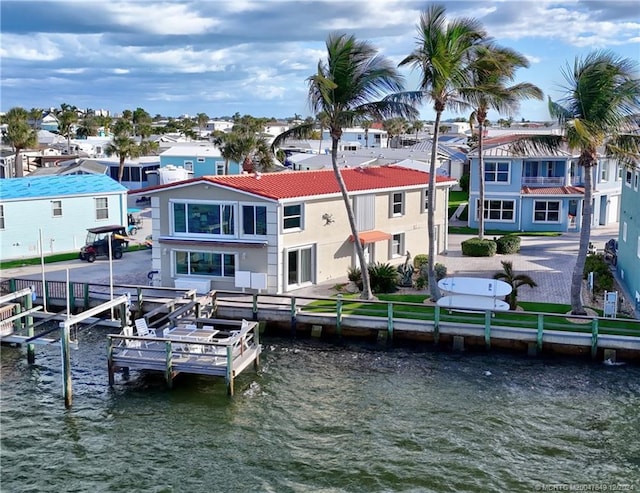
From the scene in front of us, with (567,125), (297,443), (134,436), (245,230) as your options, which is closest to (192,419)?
(134,436)

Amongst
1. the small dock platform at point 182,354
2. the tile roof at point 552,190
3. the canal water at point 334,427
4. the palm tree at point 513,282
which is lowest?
the canal water at point 334,427

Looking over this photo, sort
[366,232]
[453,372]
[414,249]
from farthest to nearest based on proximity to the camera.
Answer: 1. [414,249]
2. [366,232]
3. [453,372]

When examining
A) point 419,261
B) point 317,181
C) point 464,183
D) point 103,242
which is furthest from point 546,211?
point 103,242

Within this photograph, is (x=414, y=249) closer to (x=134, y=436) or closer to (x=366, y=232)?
(x=366, y=232)

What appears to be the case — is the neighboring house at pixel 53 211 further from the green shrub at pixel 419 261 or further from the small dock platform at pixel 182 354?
the green shrub at pixel 419 261

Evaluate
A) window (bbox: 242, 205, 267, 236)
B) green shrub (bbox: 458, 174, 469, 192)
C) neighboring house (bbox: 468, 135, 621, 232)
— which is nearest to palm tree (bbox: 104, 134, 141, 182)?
neighboring house (bbox: 468, 135, 621, 232)

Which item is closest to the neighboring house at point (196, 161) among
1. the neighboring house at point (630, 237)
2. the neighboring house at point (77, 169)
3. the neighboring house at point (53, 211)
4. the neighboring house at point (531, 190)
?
the neighboring house at point (77, 169)
